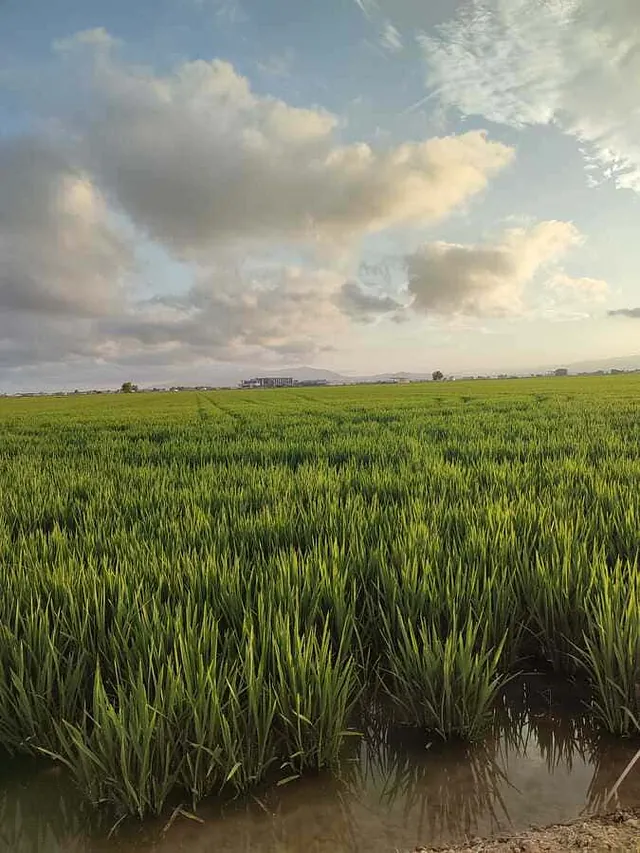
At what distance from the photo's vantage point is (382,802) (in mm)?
1503

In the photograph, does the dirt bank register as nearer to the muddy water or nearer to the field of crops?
Answer: the muddy water

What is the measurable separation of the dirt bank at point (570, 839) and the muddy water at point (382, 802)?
0.05 m

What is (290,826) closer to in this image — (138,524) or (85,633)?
(85,633)

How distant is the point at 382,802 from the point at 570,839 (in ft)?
1.60

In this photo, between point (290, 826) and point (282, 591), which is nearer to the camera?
point (290, 826)

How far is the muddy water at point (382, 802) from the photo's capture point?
1384 mm

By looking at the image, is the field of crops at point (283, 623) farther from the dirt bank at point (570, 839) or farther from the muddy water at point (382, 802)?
the dirt bank at point (570, 839)

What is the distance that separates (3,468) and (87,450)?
2068 mm

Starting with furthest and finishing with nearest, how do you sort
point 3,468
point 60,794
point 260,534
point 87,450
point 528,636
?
point 87,450
point 3,468
point 260,534
point 528,636
point 60,794

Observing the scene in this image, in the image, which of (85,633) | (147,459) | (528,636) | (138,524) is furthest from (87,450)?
(528,636)

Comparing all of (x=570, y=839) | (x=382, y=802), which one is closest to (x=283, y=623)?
(x=382, y=802)

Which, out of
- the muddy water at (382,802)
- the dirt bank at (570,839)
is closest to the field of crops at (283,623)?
the muddy water at (382,802)

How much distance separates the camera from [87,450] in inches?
359

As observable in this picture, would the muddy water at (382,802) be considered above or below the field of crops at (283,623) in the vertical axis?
below
